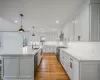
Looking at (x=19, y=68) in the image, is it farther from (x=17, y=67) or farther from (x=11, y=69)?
(x=11, y=69)

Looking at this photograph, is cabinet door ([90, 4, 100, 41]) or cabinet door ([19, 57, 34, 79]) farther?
cabinet door ([19, 57, 34, 79])

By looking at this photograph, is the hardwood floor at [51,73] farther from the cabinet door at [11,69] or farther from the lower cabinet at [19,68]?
the cabinet door at [11,69]

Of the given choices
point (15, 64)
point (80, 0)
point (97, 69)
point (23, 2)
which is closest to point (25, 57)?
point (15, 64)

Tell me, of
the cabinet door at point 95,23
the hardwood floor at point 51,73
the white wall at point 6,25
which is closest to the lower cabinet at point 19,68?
the hardwood floor at point 51,73

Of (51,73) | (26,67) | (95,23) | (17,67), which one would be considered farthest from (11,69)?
(95,23)

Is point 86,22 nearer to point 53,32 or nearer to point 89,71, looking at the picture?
point 89,71

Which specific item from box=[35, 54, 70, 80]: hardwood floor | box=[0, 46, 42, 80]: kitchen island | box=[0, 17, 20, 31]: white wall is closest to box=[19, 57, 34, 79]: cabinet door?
box=[0, 46, 42, 80]: kitchen island

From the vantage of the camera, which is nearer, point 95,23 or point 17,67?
point 95,23

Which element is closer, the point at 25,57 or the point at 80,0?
the point at 80,0

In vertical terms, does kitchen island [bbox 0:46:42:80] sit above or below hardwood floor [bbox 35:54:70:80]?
above

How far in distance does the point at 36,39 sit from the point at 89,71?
26.9 feet

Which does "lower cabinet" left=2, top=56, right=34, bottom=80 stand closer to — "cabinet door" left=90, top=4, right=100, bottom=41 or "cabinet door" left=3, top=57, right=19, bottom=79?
"cabinet door" left=3, top=57, right=19, bottom=79

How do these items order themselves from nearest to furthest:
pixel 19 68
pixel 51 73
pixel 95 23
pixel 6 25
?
pixel 95 23 → pixel 19 68 → pixel 51 73 → pixel 6 25

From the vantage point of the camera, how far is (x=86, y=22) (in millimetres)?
2717
